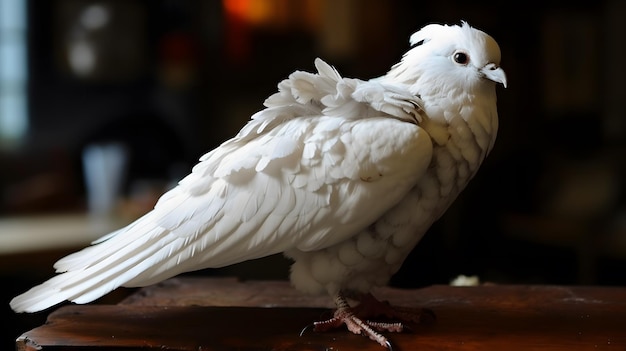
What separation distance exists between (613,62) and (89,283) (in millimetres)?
1908

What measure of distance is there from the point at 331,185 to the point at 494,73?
26 cm

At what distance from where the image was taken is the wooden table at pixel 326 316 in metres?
0.87

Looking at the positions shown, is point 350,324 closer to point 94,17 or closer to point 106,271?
point 106,271

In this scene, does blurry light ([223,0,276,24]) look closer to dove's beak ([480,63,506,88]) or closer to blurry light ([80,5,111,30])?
blurry light ([80,5,111,30])

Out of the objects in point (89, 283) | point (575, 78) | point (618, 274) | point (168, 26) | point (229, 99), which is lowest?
point (618, 274)

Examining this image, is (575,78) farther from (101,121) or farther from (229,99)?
(101,121)

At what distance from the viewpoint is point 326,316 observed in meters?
0.97

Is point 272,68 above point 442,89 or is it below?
above

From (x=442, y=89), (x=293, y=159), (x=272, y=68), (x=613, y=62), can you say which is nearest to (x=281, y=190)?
(x=293, y=159)

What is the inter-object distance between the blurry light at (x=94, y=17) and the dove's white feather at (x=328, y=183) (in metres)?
2.37

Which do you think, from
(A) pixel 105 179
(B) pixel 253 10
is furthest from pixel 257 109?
(A) pixel 105 179

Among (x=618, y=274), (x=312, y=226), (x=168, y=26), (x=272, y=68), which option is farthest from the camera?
(x=168, y=26)

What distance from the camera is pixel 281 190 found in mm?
854

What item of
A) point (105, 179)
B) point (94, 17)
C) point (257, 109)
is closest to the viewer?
point (105, 179)
